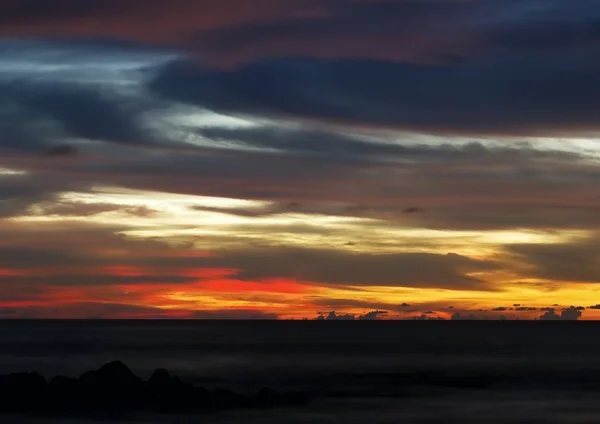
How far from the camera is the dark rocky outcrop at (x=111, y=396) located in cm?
5322

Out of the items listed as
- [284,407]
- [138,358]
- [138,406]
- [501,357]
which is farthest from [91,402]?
[501,357]

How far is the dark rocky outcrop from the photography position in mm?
53219

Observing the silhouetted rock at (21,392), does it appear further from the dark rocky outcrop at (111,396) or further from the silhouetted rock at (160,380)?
the silhouetted rock at (160,380)

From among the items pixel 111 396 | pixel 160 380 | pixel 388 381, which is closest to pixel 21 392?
pixel 111 396

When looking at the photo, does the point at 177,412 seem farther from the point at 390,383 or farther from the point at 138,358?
the point at 138,358

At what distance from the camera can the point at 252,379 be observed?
8294 centimetres

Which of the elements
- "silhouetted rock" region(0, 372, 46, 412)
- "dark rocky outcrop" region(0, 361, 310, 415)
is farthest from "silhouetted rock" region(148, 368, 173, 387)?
"silhouetted rock" region(0, 372, 46, 412)

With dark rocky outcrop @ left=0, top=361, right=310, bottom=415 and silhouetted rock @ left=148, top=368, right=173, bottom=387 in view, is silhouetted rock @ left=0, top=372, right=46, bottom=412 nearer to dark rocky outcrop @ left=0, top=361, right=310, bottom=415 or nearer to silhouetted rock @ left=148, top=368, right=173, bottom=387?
dark rocky outcrop @ left=0, top=361, right=310, bottom=415

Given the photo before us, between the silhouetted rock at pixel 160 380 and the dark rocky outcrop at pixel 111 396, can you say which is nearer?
the dark rocky outcrop at pixel 111 396

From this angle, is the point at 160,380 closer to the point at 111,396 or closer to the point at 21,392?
the point at 111,396

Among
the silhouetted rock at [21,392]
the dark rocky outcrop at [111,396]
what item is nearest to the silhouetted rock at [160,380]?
the dark rocky outcrop at [111,396]

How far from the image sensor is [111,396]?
2179 inches

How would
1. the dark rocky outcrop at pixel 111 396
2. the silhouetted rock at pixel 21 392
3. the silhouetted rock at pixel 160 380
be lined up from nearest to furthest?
the dark rocky outcrop at pixel 111 396 < the silhouetted rock at pixel 21 392 < the silhouetted rock at pixel 160 380

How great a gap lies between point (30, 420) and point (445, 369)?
57.8 metres
